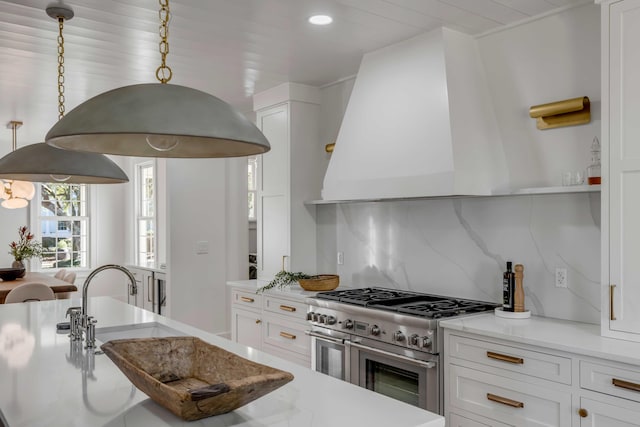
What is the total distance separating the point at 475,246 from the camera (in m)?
3.30

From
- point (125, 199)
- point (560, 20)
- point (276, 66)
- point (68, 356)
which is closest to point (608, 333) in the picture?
point (560, 20)

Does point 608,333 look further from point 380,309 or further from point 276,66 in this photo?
point 276,66

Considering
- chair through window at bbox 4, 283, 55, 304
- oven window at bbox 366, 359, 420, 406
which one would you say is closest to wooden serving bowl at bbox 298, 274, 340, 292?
oven window at bbox 366, 359, 420, 406

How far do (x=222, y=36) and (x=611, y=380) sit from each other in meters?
2.70

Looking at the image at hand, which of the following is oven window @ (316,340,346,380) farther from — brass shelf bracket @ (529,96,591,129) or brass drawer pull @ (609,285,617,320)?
brass shelf bracket @ (529,96,591,129)

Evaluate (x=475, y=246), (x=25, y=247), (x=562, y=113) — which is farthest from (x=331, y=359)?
(x=25, y=247)

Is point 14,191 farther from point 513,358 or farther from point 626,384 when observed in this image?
point 626,384

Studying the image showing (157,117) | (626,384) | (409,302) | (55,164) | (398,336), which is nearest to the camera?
(157,117)

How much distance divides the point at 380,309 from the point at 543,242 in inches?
38.3

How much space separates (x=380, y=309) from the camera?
3111 mm

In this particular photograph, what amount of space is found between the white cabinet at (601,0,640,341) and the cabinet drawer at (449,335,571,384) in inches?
11.6

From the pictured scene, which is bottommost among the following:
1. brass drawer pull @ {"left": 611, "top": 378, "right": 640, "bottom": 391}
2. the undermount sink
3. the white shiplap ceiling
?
brass drawer pull @ {"left": 611, "top": 378, "right": 640, "bottom": 391}

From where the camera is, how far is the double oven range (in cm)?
282

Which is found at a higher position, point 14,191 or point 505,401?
point 14,191
